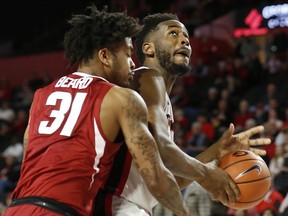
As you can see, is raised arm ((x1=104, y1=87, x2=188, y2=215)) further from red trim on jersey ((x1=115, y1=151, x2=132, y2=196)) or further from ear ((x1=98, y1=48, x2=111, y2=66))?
red trim on jersey ((x1=115, y1=151, x2=132, y2=196))

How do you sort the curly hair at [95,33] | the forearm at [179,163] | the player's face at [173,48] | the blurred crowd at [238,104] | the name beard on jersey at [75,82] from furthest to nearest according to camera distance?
the blurred crowd at [238,104]
the player's face at [173,48]
the forearm at [179,163]
the curly hair at [95,33]
the name beard on jersey at [75,82]

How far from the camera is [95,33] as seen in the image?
3717 mm

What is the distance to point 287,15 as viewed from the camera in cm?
1611

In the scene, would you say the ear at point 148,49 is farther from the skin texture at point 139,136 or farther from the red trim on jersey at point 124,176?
the skin texture at point 139,136

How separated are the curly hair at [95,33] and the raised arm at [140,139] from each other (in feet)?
1.12

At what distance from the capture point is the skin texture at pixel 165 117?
3859 millimetres

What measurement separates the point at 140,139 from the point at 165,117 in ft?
1.93

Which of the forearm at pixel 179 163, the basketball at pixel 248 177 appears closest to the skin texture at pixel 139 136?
the forearm at pixel 179 163

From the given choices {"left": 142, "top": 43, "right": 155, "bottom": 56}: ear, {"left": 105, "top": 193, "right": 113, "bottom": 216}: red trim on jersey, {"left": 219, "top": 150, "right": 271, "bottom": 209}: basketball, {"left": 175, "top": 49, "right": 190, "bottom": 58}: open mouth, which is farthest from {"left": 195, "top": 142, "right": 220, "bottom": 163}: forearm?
{"left": 105, "top": 193, "right": 113, "bottom": 216}: red trim on jersey

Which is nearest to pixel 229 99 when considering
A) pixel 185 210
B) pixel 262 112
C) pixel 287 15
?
pixel 262 112

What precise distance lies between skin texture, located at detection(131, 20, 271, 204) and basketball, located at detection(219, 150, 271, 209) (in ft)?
0.18

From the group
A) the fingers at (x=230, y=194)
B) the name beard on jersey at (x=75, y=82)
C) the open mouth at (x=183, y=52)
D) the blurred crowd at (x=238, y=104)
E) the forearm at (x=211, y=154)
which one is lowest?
the blurred crowd at (x=238, y=104)

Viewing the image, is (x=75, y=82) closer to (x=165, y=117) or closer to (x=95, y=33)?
(x=95, y=33)

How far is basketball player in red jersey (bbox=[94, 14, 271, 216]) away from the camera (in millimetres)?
3881
